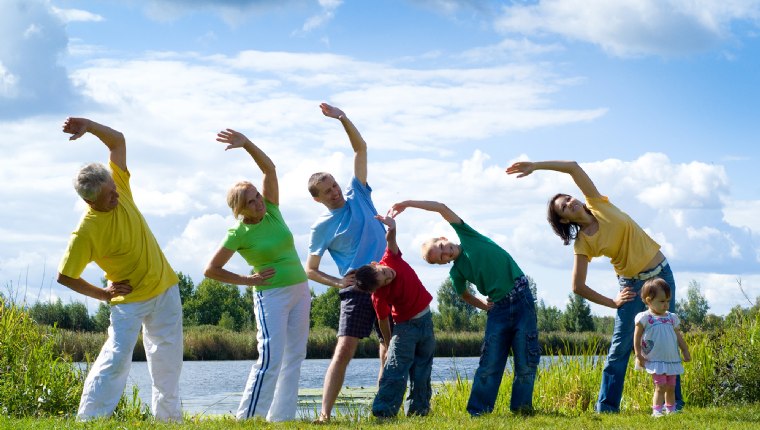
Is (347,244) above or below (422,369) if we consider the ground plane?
above

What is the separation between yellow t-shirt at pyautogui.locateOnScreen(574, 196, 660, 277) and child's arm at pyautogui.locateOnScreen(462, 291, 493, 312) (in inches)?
35.1

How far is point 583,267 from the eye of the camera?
746 cm

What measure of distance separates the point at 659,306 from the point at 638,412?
1.15 metres

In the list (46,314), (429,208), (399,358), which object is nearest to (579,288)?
(429,208)

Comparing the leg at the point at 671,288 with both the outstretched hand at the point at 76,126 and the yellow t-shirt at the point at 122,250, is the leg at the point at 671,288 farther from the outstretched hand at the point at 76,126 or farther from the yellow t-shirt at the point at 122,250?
the outstretched hand at the point at 76,126

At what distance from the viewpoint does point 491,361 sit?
741 centimetres

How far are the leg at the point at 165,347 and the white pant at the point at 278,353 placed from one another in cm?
59

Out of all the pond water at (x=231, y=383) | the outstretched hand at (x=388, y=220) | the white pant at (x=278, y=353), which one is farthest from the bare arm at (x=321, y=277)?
the pond water at (x=231, y=383)

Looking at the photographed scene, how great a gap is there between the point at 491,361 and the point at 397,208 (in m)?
1.55

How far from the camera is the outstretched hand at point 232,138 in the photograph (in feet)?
23.4

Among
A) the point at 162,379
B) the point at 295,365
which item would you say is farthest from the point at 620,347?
the point at 162,379

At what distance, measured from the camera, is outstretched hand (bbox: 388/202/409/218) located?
7.09 metres

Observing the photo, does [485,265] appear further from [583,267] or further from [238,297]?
[238,297]

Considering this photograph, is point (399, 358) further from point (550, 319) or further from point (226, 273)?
point (550, 319)
